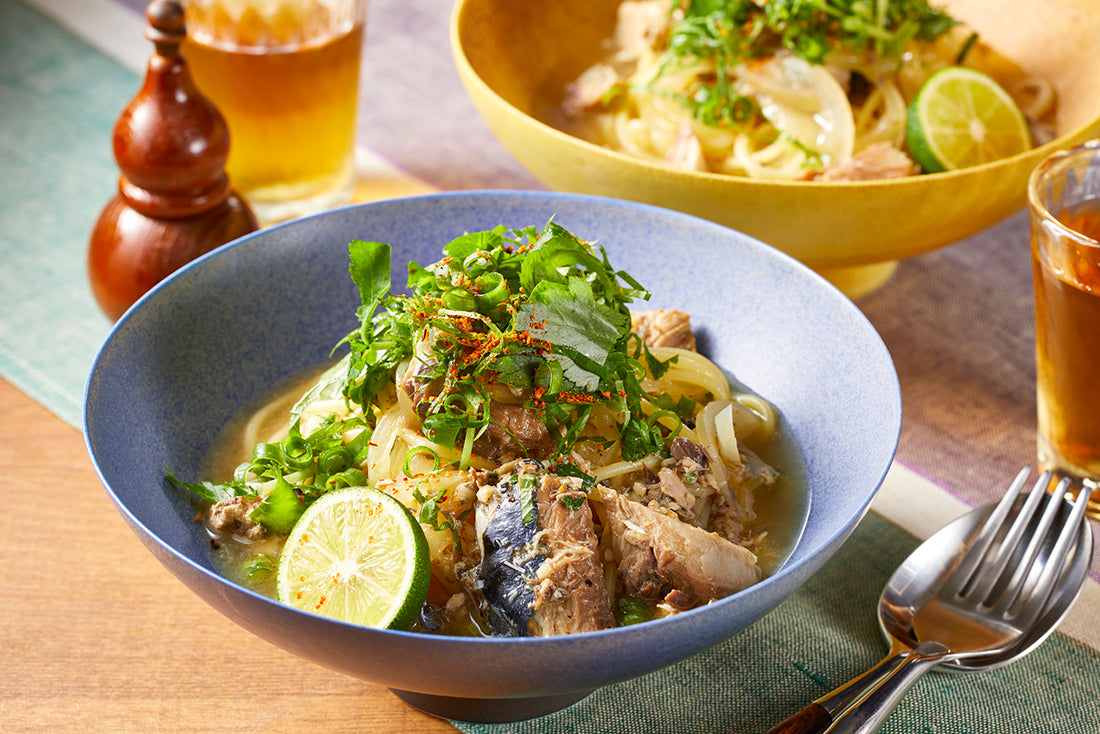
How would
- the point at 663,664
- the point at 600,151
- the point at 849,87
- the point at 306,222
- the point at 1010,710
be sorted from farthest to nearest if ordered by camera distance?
the point at 849,87
the point at 600,151
the point at 306,222
the point at 1010,710
the point at 663,664

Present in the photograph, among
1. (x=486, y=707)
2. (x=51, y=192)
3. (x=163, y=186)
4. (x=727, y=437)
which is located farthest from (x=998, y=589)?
(x=51, y=192)

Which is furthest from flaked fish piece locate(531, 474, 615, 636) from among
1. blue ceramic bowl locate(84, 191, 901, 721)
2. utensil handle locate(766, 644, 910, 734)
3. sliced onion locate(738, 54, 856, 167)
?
sliced onion locate(738, 54, 856, 167)

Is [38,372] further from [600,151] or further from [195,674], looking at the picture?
[600,151]

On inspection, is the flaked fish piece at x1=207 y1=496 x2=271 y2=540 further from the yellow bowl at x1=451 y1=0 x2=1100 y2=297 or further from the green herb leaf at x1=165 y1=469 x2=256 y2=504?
the yellow bowl at x1=451 y1=0 x2=1100 y2=297

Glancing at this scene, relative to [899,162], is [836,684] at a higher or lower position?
lower

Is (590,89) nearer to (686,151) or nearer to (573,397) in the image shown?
(686,151)

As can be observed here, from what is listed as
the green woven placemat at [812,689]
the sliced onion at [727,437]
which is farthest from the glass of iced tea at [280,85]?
the green woven placemat at [812,689]

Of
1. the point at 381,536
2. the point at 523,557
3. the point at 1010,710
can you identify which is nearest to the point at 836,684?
the point at 1010,710
